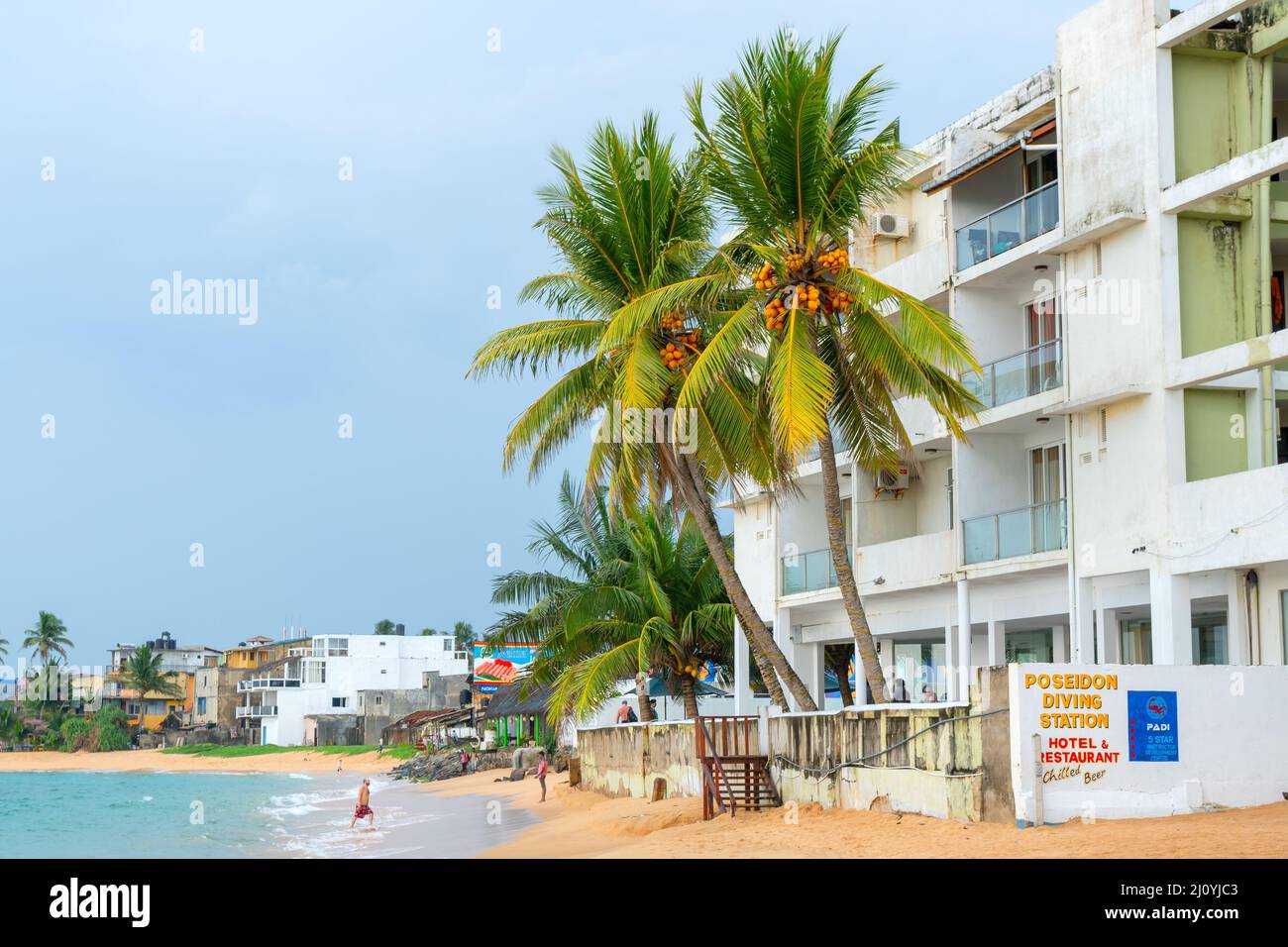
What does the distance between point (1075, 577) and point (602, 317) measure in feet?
31.7

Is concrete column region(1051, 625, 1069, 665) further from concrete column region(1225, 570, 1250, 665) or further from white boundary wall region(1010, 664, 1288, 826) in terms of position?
white boundary wall region(1010, 664, 1288, 826)

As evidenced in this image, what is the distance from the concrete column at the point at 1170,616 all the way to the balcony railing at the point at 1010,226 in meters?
7.11

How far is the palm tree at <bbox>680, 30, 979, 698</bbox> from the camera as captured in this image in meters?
21.7

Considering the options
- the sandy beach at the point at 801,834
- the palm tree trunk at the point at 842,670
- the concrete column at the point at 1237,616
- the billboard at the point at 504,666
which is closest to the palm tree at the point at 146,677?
the billboard at the point at 504,666

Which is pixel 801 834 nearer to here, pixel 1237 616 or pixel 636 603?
pixel 1237 616

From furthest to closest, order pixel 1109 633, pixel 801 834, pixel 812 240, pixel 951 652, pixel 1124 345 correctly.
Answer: pixel 951 652 < pixel 1109 633 < pixel 1124 345 < pixel 812 240 < pixel 801 834

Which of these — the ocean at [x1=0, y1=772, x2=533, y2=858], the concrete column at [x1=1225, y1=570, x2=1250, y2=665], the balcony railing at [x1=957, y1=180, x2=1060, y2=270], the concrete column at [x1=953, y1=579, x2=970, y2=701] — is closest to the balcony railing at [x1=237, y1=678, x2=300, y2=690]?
the ocean at [x1=0, y1=772, x2=533, y2=858]

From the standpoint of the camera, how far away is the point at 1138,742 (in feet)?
57.6

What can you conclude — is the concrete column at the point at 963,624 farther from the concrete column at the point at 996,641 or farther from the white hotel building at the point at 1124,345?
the concrete column at the point at 996,641
